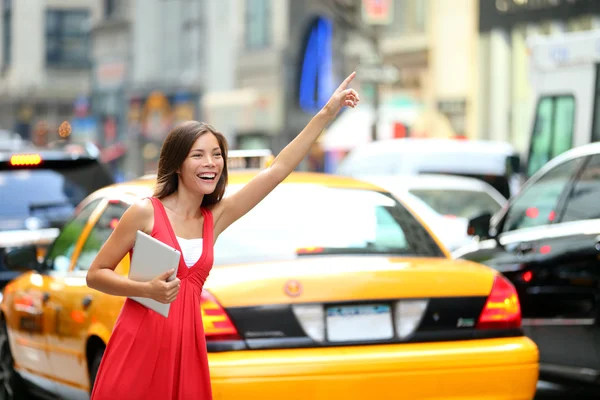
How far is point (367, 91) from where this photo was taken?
42.2m

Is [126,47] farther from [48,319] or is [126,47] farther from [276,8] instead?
[48,319]

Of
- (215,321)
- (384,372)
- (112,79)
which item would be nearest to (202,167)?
(215,321)

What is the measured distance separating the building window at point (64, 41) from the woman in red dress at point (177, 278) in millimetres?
77318

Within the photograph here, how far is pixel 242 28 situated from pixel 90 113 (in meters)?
20.4

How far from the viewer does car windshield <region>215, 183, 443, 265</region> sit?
632 centimetres

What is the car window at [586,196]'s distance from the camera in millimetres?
8289

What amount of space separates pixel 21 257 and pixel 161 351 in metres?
3.60

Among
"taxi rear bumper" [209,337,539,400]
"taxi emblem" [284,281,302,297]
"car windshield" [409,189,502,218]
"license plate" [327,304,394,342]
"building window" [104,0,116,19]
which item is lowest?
"car windshield" [409,189,502,218]

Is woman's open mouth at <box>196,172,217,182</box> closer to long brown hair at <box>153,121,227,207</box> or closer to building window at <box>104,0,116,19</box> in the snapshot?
long brown hair at <box>153,121,227,207</box>

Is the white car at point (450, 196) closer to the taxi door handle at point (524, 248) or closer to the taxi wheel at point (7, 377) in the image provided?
the taxi door handle at point (524, 248)

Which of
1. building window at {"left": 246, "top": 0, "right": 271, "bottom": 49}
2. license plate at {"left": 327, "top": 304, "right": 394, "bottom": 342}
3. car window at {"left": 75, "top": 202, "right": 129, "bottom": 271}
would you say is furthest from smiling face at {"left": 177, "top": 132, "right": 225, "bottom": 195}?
building window at {"left": 246, "top": 0, "right": 271, "bottom": 49}

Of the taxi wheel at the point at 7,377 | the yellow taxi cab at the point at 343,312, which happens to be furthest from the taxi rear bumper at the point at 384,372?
the taxi wheel at the point at 7,377

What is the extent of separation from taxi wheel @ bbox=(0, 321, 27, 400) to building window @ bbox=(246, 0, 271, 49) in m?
40.6

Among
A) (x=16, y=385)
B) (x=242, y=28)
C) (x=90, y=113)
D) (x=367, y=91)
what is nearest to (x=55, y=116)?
(x=90, y=113)
